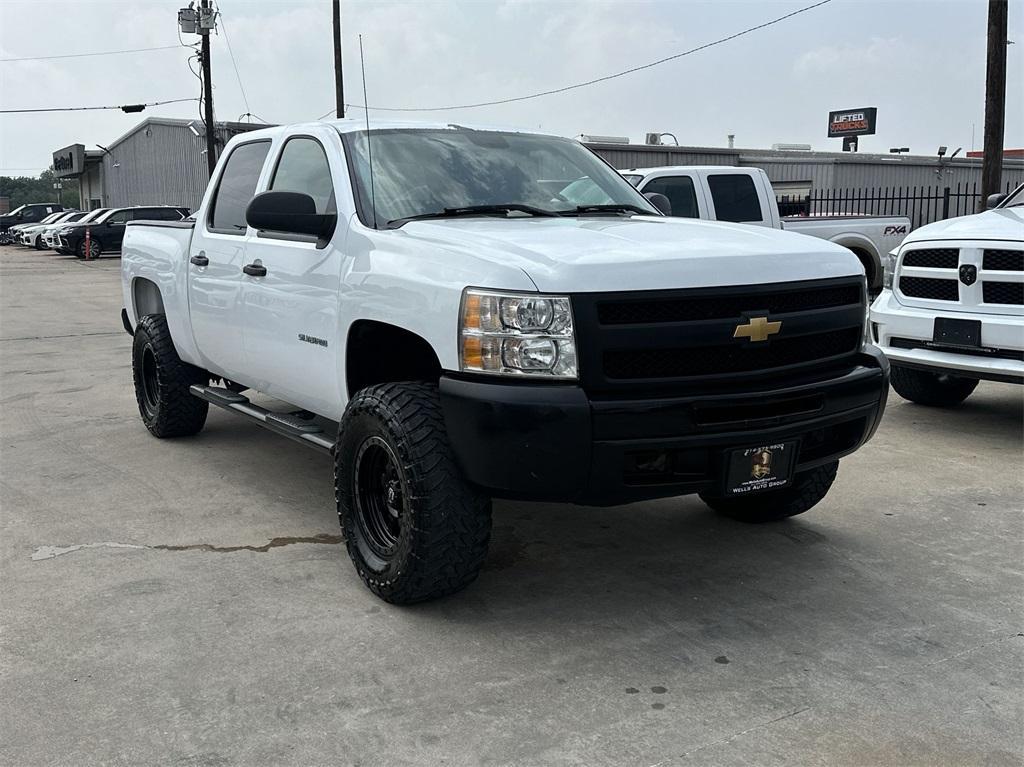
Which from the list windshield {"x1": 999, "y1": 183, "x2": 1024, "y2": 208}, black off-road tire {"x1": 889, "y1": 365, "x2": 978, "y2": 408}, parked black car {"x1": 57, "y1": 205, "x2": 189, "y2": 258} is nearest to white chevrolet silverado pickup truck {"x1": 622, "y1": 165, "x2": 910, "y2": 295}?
windshield {"x1": 999, "y1": 183, "x2": 1024, "y2": 208}

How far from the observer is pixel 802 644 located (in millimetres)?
3654

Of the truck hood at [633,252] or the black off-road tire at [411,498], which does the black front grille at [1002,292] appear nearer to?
the truck hood at [633,252]

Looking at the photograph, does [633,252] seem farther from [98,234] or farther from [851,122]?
[851,122]

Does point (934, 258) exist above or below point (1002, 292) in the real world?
above

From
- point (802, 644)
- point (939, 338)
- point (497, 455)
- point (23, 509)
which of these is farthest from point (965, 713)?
point (23, 509)

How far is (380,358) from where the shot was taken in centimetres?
441

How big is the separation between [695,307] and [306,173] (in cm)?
231

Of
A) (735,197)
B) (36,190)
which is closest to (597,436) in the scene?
(735,197)

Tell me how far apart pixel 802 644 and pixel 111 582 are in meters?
2.78

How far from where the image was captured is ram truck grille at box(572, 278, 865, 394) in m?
3.46

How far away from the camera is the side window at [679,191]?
1087cm

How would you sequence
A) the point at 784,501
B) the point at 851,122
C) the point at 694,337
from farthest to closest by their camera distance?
1. the point at 851,122
2. the point at 784,501
3. the point at 694,337

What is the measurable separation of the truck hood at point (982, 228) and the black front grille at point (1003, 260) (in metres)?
0.10

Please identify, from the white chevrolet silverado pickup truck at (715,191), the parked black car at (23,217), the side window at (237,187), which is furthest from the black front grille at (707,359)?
the parked black car at (23,217)
